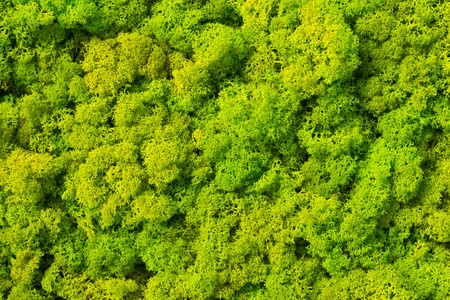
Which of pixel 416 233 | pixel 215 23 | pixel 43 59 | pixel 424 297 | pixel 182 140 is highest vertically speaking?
pixel 215 23

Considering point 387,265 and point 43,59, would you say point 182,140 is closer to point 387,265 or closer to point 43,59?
point 43,59

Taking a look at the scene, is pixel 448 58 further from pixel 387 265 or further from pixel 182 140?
pixel 182 140

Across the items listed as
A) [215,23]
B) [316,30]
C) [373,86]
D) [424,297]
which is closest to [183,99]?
[215,23]

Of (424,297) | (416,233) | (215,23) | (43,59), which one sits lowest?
(424,297)

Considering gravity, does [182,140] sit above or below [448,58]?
below

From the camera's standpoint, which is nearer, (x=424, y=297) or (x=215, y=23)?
(x=424, y=297)

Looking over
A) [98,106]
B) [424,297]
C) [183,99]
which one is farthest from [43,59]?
[424,297]
